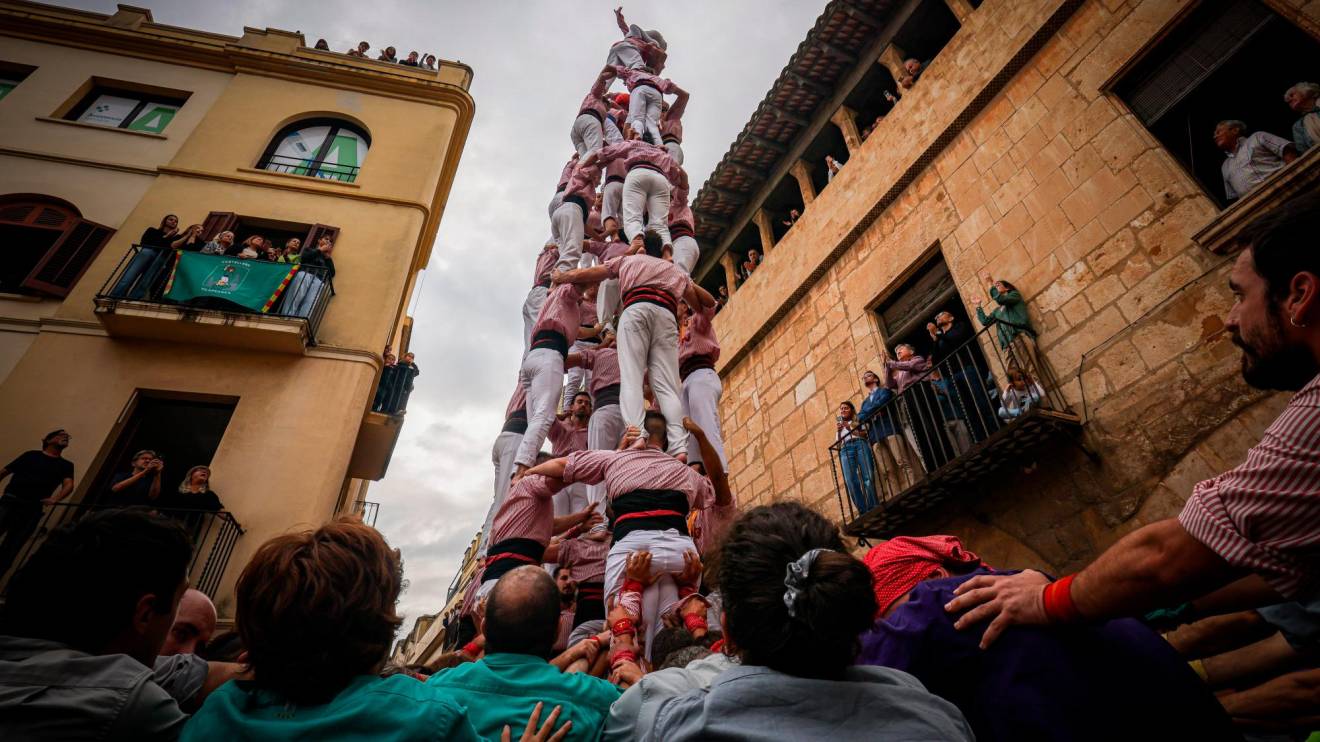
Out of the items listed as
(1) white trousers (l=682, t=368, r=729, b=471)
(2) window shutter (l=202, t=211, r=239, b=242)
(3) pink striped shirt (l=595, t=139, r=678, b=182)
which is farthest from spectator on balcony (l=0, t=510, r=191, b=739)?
(2) window shutter (l=202, t=211, r=239, b=242)

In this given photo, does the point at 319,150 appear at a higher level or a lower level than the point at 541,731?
higher

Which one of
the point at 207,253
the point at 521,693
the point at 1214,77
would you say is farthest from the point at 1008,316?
the point at 207,253

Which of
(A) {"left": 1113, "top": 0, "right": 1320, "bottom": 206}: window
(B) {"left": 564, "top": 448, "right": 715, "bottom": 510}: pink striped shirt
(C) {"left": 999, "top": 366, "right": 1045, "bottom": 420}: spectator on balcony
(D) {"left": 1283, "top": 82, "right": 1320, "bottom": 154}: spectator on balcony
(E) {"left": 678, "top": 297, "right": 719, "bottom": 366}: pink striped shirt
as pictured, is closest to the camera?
A: (B) {"left": 564, "top": 448, "right": 715, "bottom": 510}: pink striped shirt

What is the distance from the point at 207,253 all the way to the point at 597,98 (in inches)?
234

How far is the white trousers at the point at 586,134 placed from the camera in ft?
25.7

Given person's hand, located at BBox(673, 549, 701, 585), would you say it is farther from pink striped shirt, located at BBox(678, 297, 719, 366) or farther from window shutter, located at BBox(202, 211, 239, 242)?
window shutter, located at BBox(202, 211, 239, 242)

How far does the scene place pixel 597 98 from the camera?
8.35 meters

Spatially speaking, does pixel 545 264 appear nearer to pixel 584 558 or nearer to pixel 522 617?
pixel 584 558

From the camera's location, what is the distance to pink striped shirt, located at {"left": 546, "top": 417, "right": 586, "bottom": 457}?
5.02 meters

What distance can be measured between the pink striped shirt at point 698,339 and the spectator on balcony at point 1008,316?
3.29 meters

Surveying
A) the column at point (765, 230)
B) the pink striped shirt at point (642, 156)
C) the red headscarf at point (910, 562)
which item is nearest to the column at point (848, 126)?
the column at point (765, 230)

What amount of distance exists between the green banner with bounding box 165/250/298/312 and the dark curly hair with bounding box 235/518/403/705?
8090mm

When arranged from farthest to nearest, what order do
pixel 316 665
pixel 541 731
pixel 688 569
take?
pixel 688 569, pixel 541 731, pixel 316 665

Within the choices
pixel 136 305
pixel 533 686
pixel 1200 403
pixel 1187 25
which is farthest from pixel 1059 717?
pixel 136 305
